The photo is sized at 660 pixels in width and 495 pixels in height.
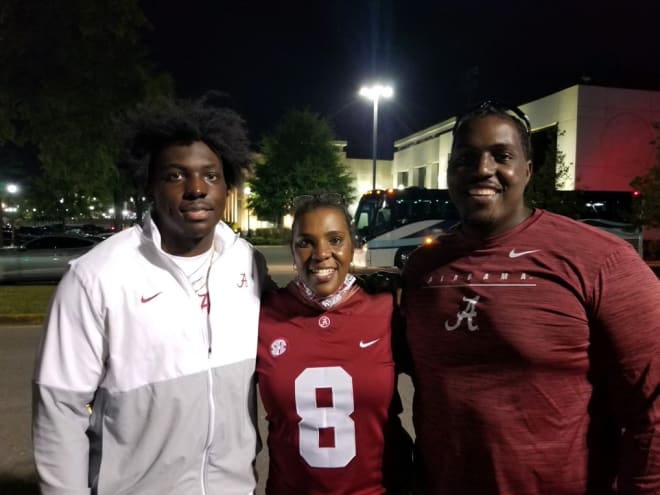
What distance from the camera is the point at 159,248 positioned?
204 centimetres

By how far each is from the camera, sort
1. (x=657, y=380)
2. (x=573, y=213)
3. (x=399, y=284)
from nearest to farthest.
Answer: (x=657, y=380) < (x=399, y=284) < (x=573, y=213)

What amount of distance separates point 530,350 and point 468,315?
238mm

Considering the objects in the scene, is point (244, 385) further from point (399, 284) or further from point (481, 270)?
point (481, 270)

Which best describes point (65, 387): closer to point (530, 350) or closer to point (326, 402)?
point (326, 402)

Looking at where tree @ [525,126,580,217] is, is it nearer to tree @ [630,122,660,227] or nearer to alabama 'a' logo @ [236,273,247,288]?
tree @ [630,122,660,227]

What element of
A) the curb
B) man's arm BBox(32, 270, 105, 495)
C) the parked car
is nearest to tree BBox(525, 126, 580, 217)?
the parked car

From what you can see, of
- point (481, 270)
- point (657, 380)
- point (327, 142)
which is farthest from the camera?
point (327, 142)

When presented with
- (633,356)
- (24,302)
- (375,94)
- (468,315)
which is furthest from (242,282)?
(375,94)

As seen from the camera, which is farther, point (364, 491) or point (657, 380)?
point (364, 491)

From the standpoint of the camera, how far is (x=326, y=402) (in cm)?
214

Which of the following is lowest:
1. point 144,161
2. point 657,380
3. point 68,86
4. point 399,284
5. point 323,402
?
point 323,402

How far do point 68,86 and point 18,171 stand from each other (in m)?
6.57

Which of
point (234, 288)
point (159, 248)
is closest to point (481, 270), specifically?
point (234, 288)

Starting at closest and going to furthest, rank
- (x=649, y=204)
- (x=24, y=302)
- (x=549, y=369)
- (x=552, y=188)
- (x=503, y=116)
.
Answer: (x=549, y=369), (x=503, y=116), (x=24, y=302), (x=649, y=204), (x=552, y=188)
